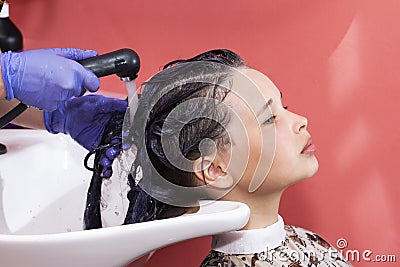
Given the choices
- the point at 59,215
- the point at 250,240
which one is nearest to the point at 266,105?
the point at 250,240

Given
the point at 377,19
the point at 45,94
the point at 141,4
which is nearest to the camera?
the point at 45,94

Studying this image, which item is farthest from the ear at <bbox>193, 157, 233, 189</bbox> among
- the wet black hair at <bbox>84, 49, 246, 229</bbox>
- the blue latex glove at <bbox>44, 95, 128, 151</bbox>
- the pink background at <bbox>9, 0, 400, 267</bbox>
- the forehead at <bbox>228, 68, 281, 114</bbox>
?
the pink background at <bbox>9, 0, 400, 267</bbox>

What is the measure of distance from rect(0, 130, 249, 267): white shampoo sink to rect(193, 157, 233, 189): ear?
0.18 ft

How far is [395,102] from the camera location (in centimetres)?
158

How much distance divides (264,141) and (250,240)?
0.20 meters

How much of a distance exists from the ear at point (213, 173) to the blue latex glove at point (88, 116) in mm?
244

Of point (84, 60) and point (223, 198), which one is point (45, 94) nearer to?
point (84, 60)

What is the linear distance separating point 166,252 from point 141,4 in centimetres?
71

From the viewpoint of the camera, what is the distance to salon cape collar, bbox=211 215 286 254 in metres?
1.22

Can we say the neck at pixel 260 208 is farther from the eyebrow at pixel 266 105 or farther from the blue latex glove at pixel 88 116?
the blue latex glove at pixel 88 116

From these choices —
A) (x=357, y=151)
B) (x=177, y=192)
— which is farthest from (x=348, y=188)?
(x=177, y=192)

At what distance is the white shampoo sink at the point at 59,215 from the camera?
3.15 feet

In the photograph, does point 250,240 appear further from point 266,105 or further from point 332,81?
point 332,81

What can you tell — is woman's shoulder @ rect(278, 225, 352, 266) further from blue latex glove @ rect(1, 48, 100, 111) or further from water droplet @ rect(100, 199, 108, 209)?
blue latex glove @ rect(1, 48, 100, 111)
